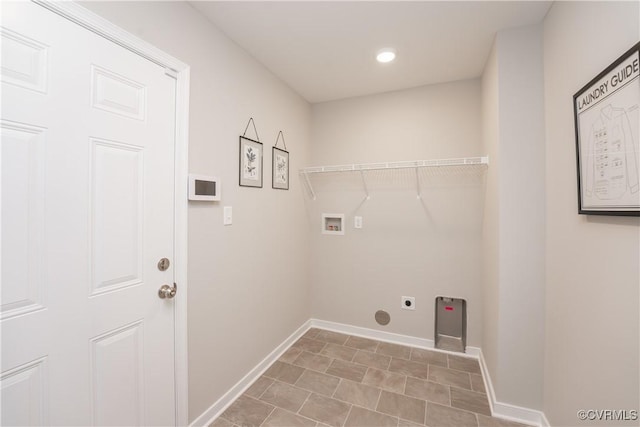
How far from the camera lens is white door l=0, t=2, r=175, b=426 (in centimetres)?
93

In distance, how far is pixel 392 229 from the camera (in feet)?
8.95

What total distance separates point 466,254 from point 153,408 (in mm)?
2535

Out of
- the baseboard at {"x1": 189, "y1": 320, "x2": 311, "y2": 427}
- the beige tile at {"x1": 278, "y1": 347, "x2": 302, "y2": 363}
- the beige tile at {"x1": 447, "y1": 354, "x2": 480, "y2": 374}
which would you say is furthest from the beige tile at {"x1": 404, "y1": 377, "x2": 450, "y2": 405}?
the baseboard at {"x1": 189, "y1": 320, "x2": 311, "y2": 427}

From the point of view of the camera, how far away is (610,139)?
1.04 m

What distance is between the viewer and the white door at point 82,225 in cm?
93

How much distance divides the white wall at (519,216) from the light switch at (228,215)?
1.80 m

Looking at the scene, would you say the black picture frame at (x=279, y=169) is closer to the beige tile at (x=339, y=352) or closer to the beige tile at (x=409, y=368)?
the beige tile at (x=339, y=352)

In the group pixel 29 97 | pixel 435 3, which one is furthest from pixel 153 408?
pixel 435 3

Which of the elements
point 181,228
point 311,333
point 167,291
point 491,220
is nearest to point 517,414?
point 491,220

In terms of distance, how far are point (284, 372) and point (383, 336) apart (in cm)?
109

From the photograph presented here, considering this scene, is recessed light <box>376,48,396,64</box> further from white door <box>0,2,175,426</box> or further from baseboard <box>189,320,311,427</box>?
baseboard <box>189,320,311,427</box>

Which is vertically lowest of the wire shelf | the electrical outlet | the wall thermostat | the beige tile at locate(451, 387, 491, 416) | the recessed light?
the beige tile at locate(451, 387, 491, 416)

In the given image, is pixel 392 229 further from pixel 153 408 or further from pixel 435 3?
pixel 153 408

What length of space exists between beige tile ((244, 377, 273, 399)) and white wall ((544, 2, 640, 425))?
1.82m
